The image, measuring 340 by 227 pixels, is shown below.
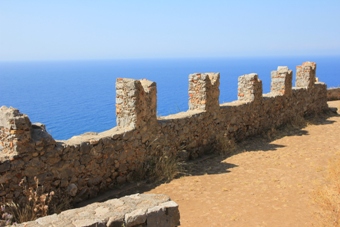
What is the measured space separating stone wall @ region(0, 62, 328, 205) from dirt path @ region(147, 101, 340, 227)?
0.75 meters

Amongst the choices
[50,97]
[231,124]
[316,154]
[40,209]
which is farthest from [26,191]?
[50,97]

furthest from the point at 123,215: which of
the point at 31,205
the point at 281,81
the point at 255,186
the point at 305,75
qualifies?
the point at 305,75

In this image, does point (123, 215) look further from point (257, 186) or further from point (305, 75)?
point (305, 75)

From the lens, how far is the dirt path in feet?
19.7

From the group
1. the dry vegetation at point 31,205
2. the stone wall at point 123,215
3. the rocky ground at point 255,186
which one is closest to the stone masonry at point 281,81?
the rocky ground at point 255,186

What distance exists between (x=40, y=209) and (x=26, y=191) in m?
0.36

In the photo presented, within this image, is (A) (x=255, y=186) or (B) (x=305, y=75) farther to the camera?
(B) (x=305, y=75)

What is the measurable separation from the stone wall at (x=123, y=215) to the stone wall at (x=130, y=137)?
210 cm

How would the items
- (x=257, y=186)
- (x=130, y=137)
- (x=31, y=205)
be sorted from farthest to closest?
(x=130, y=137)
(x=257, y=186)
(x=31, y=205)

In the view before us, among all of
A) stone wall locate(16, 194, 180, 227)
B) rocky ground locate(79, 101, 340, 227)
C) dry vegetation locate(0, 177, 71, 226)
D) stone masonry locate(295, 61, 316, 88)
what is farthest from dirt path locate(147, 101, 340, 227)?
stone masonry locate(295, 61, 316, 88)

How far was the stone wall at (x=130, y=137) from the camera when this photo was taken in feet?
19.0

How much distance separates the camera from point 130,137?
7.61 metres

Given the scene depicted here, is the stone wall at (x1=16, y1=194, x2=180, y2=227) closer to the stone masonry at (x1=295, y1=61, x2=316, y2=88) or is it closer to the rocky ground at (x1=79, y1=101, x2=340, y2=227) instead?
the rocky ground at (x1=79, y1=101, x2=340, y2=227)

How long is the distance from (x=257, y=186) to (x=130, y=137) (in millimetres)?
2809
